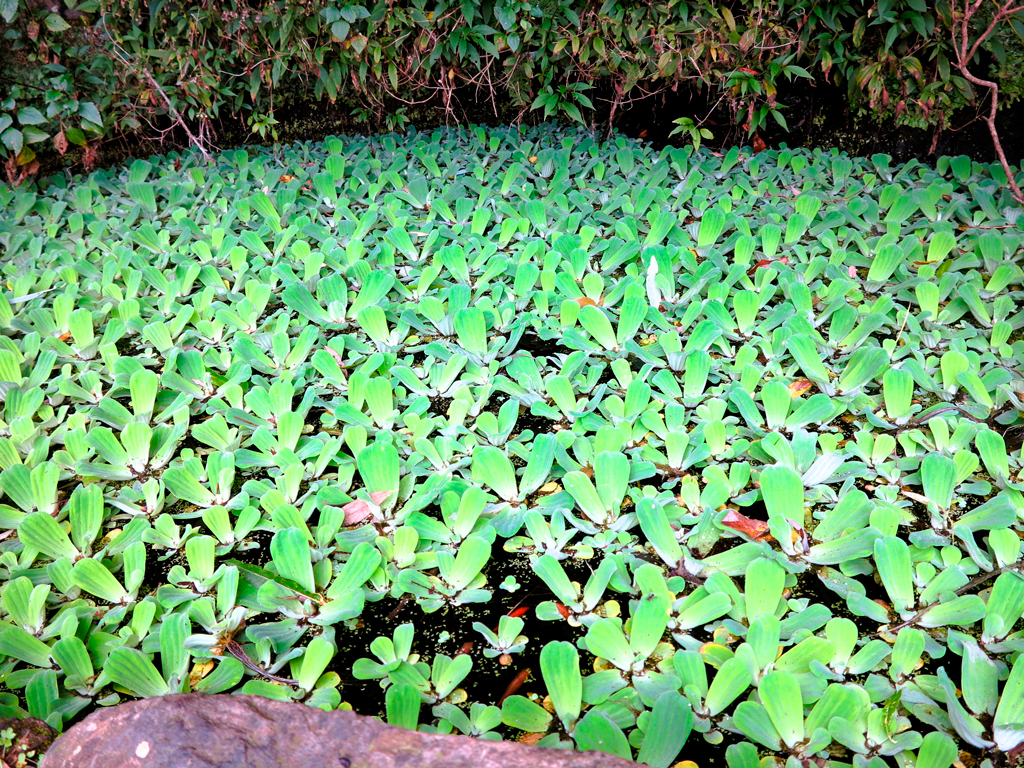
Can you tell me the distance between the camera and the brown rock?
725 mm

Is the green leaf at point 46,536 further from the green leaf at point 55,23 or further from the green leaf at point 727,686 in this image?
the green leaf at point 55,23

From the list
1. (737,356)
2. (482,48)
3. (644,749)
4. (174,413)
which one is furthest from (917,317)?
(482,48)

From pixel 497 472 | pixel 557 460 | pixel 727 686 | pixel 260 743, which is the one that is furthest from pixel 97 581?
pixel 727 686

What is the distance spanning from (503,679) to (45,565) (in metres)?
0.83

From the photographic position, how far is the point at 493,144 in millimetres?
2910

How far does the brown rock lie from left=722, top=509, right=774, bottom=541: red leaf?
1.89 feet

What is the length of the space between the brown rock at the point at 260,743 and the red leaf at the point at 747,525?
58 centimetres

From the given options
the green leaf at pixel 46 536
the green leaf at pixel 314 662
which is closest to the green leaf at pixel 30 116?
the green leaf at pixel 46 536

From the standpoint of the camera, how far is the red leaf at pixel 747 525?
1.21 meters

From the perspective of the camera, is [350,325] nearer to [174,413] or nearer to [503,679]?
[174,413]

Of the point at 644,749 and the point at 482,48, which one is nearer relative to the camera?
the point at 644,749

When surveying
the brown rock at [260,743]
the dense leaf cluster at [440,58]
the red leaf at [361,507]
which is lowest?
the red leaf at [361,507]

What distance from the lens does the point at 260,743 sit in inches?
29.6

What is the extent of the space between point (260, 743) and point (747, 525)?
0.82 metres
